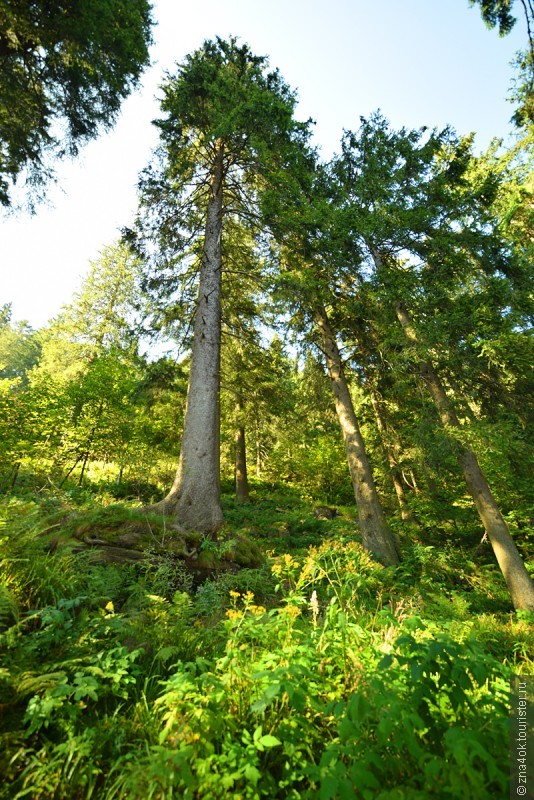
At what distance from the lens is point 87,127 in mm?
8812

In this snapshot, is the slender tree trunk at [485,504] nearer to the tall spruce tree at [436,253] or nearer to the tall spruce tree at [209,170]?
the tall spruce tree at [436,253]

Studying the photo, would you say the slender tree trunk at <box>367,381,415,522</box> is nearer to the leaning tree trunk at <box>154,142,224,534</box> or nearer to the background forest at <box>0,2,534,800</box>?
the background forest at <box>0,2,534,800</box>

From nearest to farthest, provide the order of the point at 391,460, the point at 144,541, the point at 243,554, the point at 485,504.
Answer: the point at 144,541
the point at 243,554
the point at 485,504
the point at 391,460

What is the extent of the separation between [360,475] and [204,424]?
4.88 meters

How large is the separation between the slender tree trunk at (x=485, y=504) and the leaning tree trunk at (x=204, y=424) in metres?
5.32

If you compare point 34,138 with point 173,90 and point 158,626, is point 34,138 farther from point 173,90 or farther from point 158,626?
point 158,626

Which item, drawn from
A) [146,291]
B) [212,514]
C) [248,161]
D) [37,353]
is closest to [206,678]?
[212,514]

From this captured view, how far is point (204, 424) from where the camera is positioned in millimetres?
7387

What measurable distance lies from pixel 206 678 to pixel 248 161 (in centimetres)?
1250

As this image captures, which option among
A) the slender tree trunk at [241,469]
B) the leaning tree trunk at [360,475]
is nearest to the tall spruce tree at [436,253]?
the leaning tree trunk at [360,475]

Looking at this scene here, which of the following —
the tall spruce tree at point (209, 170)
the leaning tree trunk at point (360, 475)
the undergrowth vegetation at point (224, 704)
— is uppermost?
the tall spruce tree at point (209, 170)

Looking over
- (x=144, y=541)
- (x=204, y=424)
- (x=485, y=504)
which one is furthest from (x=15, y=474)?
(x=485, y=504)

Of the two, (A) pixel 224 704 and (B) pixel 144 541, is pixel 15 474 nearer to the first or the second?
(B) pixel 144 541

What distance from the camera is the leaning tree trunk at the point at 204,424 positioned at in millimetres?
6566
